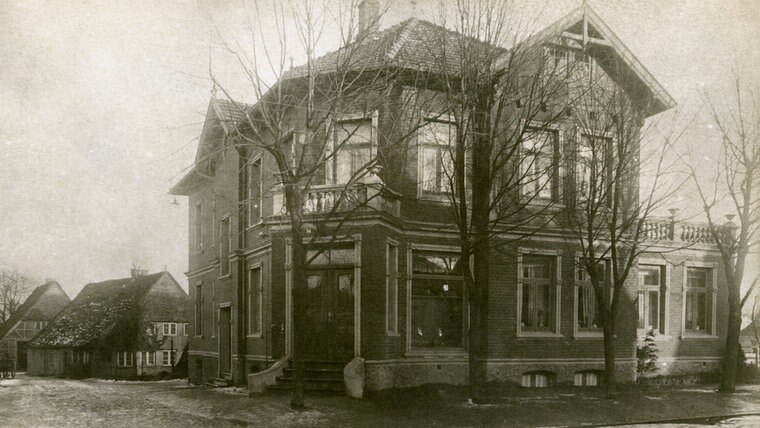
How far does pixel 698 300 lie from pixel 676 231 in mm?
2639

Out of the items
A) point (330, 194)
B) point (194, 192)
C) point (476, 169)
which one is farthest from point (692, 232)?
point (194, 192)

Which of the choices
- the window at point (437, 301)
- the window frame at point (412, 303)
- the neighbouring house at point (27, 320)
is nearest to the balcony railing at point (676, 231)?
the window frame at point (412, 303)

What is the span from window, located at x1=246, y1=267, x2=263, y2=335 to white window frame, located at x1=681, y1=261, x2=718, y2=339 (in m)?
13.3

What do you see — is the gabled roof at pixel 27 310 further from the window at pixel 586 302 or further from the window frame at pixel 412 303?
the window at pixel 586 302

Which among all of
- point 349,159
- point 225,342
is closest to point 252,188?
point 349,159

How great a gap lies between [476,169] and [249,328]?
1018cm

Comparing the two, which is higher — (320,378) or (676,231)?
(676,231)

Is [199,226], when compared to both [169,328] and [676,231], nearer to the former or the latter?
[676,231]

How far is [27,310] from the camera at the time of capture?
60.4 metres

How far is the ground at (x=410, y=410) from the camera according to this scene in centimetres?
1316

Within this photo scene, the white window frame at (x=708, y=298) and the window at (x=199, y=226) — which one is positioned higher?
the window at (x=199, y=226)

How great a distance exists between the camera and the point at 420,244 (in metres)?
18.2

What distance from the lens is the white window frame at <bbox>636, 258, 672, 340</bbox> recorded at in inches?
845

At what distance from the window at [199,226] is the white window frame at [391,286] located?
1432 centimetres
